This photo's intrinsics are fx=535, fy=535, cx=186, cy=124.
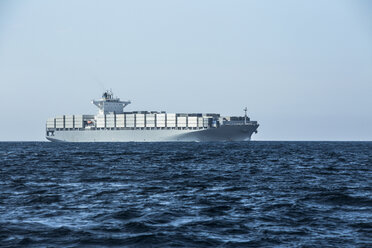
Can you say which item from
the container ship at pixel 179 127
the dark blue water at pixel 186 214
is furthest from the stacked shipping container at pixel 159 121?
the dark blue water at pixel 186 214

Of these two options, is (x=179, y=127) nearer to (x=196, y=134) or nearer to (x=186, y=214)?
(x=196, y=134)

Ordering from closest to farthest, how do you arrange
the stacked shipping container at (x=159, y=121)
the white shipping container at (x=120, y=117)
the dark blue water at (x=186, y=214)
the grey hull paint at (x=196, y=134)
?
1. the dark blue water at (x=186, y=214)
2. the grey hull paint at (x=196, y=134)
3. the stacked shipping container at (x=159, y=121)
4. the white shipping container at (x=120, y=117)

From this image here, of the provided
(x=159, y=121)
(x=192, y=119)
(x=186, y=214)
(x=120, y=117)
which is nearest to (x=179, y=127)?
(x=192, y=119)

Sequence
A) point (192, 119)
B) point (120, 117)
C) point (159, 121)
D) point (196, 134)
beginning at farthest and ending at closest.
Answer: point (120, 117) → point (159, 121) → point (192, 119) → point (196, 134)

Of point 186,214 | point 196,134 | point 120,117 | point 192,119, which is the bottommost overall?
point 186,214

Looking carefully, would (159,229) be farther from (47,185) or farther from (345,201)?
(47,185)

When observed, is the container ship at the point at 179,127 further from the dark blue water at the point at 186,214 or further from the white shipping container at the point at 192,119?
the dark blue water at the point at 186,214

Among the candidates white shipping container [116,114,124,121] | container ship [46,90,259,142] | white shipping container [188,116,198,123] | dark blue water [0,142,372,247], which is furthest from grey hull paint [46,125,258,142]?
dark blue water [0,142,372,247]

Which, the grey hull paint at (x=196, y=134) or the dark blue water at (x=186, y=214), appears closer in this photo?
the dark blue water at (x=186, y=214)

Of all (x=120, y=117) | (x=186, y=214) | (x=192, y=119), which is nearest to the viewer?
(x=186, y=214)

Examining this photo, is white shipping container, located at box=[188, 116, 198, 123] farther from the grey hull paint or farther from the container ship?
the grey hull paint

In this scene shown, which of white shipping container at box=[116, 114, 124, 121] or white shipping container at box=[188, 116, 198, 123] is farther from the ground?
white shipping container at box=[116, 114, 124, 121]

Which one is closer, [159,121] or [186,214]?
[186,214]

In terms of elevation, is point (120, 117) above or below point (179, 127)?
above
